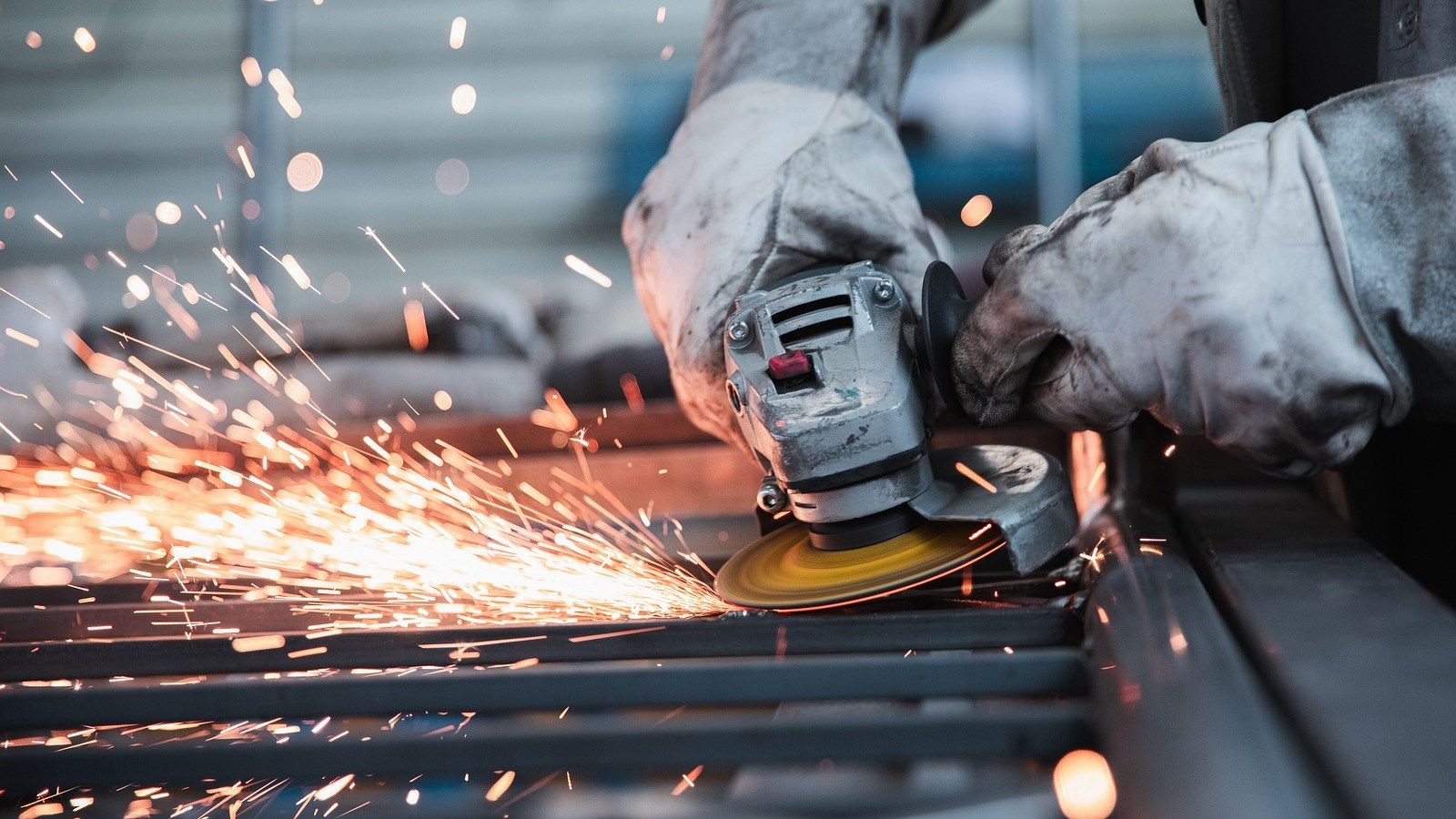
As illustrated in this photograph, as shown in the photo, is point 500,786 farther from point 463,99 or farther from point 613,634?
point 463,99

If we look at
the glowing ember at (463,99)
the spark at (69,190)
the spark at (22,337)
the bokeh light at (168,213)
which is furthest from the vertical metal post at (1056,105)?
the spark at (69,190)

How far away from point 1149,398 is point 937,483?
223mm

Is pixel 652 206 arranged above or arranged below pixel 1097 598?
above

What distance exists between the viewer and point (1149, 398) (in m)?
1.03

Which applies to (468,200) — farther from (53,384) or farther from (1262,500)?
(1262,500)

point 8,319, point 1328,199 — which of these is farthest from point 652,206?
point 8,319

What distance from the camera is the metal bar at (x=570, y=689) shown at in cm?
76

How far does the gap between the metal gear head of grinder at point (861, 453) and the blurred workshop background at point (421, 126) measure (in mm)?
3718

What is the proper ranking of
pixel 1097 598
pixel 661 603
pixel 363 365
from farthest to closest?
1. pixel 363 365
2. pixel 661 603
3. pixel 1097 598

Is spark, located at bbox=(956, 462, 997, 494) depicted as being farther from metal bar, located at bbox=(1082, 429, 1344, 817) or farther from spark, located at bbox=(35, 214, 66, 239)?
spark, located at bbox=(35, 214, 66, 239)

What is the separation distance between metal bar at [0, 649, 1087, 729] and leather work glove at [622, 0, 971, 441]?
504 mm

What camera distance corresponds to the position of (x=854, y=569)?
3.49 feet

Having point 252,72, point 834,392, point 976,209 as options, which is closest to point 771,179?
point 834,392

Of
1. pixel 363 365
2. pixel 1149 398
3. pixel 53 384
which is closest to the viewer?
pixel 1149 398
